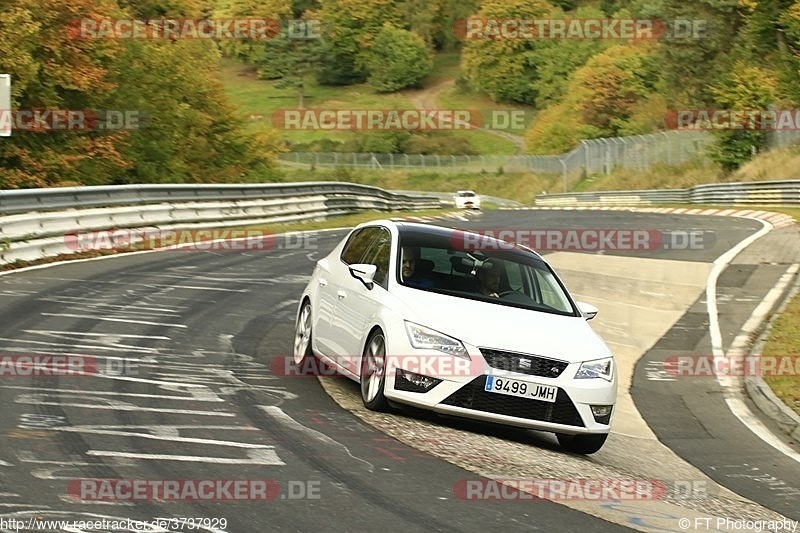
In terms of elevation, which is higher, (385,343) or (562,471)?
(385,343)

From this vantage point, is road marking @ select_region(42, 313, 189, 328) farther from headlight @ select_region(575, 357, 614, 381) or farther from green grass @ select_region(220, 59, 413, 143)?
green grass @ select_region(220, 59, 413, 143)

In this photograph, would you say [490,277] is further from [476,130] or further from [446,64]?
[446,64]

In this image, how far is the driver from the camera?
10828 mm

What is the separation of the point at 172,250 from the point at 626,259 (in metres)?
9.06

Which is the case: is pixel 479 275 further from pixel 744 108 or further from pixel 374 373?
pixel 744 108

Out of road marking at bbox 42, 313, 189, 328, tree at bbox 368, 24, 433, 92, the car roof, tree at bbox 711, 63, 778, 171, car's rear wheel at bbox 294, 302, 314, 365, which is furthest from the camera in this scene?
tree at bbox 368, 24, 433, 92

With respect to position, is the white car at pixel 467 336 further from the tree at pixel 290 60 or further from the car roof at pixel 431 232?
the tree at pixel 290 60

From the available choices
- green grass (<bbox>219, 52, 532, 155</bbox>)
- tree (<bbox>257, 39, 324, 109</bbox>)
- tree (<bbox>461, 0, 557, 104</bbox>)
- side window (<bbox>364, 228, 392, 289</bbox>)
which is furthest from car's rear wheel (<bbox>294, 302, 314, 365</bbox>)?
tree (<bbox>257, 39, 324, 109</bbox>)

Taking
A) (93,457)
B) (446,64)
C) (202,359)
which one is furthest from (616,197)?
(446,64)

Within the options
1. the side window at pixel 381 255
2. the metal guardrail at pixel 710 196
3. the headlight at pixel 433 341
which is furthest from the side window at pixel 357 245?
the metal guardrail at pixel 710 196

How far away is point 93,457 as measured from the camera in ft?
24.8

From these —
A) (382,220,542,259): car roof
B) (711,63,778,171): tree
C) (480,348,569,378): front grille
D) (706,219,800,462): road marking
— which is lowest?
(706,219,800,462): road marking

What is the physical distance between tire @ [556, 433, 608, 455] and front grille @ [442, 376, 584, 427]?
349 millimetres

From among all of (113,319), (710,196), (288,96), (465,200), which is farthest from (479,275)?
(288,96)
